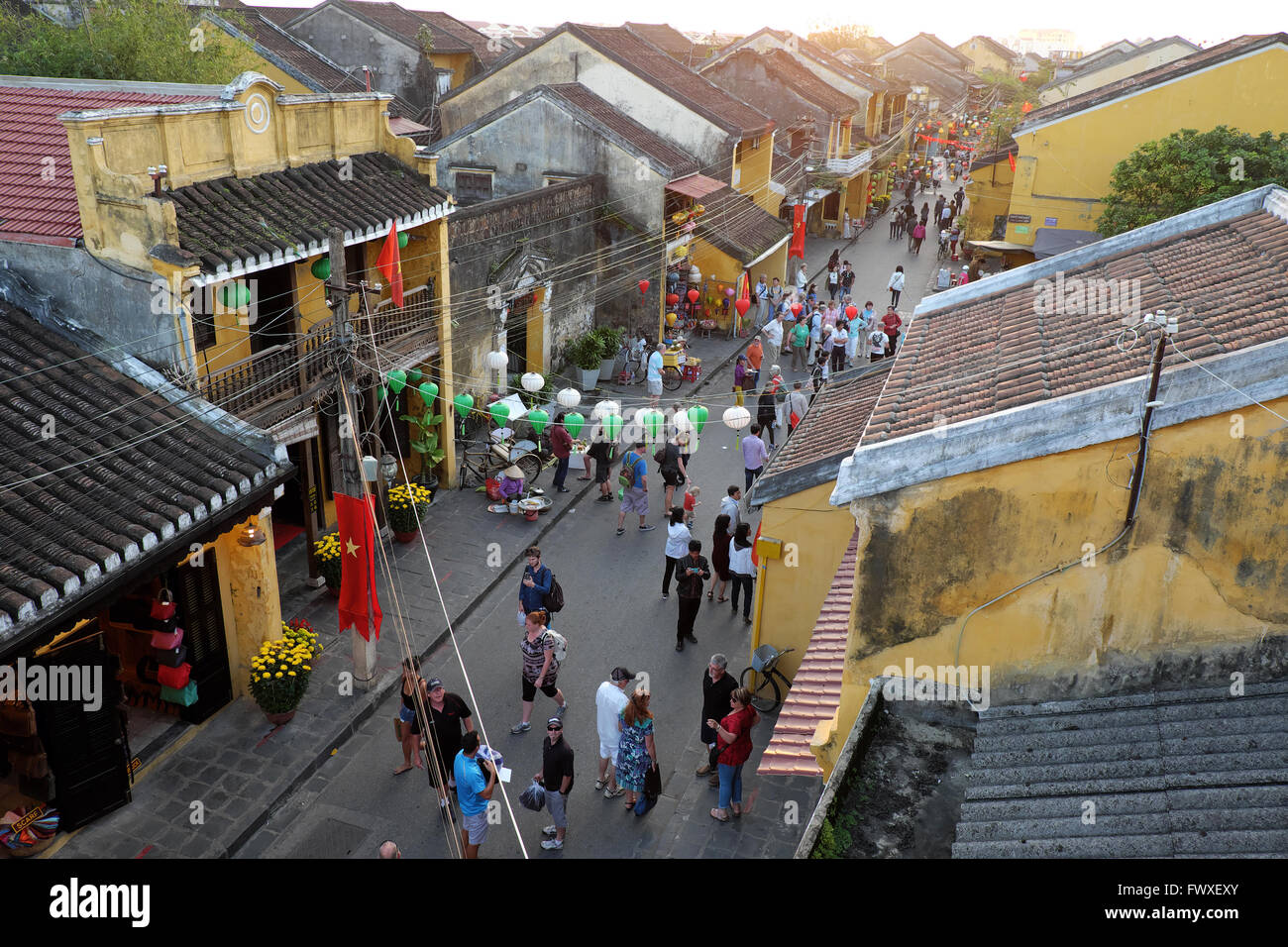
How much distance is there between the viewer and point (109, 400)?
33.9 feet

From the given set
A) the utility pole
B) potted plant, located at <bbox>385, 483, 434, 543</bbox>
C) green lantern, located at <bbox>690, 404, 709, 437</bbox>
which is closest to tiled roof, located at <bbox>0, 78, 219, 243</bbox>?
the utility pole

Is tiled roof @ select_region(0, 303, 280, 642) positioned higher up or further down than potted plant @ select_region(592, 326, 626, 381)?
higher up

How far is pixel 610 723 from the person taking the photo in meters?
9.95

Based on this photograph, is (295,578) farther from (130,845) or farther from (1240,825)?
(1240,825)

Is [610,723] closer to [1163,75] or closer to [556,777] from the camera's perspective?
[556,777]

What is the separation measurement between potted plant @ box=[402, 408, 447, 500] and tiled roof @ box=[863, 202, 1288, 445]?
914cm

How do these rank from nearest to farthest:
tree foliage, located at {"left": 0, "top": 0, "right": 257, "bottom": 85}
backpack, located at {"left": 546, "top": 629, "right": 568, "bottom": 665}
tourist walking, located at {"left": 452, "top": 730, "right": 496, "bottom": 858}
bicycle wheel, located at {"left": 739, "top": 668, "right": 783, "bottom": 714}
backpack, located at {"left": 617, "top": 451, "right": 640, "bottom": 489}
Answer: tourist walking, located at {"left": 452, "top": 730, "right": 496, "bottom": 858} < backpack, located at {"left": 546, "top": 629, "right": 568, "bottom": 665} < bicycle wheel, located at {"left": 739, "top": 668, "right": 783, "bottom": 714} < backpack, located at {"left": 617, "top": 451, "right": 640, "bottom": 489} < tree foliage, located at {"left": 0, "top": 0, "right": 257, "bottom": 85}

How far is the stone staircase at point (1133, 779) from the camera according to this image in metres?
5.36

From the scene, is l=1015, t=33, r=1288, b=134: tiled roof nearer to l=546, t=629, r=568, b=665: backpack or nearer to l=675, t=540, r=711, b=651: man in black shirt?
l=675, t=540, r=711, b=651: man in black shirt

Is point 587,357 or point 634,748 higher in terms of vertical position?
point 634,748

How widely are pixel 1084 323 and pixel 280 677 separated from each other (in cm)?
943

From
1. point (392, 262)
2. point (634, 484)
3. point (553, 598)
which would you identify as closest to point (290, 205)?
point (392, 262)

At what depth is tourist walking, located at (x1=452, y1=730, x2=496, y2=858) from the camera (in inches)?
342
